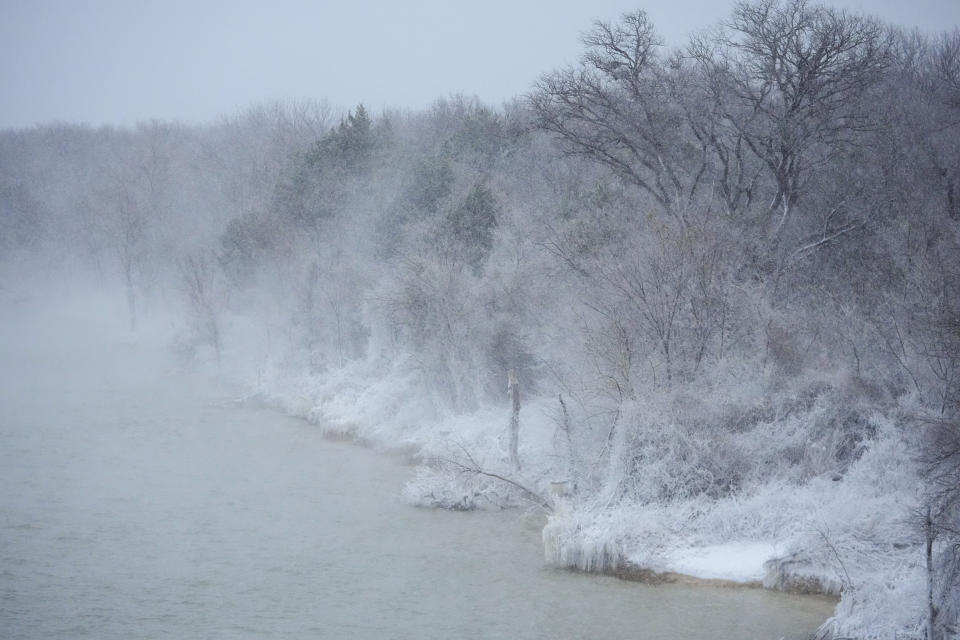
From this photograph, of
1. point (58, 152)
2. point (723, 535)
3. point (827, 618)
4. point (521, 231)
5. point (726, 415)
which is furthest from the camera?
point (58, 152)

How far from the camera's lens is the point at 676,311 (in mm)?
19906

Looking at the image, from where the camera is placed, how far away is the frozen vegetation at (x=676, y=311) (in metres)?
16.0

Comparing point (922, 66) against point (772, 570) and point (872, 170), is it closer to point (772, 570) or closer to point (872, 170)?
point (872, 170)

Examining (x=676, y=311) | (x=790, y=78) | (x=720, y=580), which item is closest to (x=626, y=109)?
(x=790, y=78)

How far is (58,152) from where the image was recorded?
85.1m

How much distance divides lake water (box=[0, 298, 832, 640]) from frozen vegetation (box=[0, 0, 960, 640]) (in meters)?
1.14

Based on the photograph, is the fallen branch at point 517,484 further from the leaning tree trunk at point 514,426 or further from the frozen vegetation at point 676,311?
the leaning tree trunk at point 514,426

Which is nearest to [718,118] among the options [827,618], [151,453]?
[827,618]

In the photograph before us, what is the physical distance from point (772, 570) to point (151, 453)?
18789mm

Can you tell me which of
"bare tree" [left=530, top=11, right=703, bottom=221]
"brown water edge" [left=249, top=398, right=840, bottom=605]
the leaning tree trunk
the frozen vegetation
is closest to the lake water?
"brown water edge" [left=249, top=398, right=840, bottom=605]

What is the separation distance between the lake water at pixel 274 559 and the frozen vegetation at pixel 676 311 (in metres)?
1.14

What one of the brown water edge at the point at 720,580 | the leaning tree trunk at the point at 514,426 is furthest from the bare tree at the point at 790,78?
the brown water edge at the point at 720,580

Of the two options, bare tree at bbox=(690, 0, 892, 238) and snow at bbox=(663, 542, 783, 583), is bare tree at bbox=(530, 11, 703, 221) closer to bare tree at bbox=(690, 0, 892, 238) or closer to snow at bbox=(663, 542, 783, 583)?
bare tree at bbox=(690, 0, 892, 238)

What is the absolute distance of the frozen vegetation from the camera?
1600 centimetres
